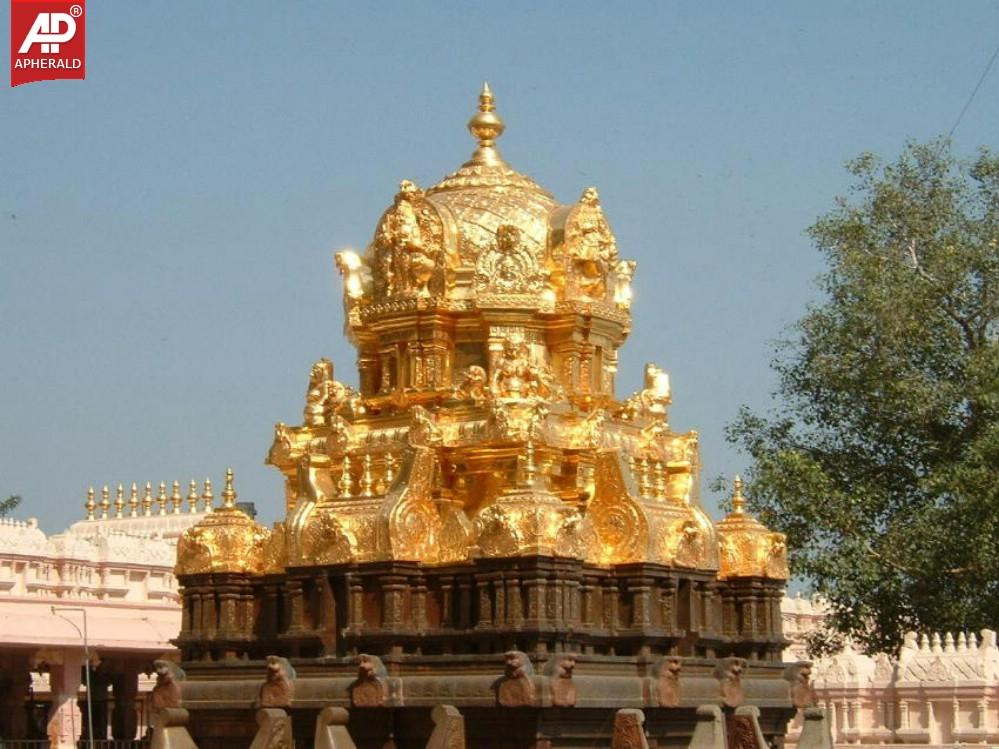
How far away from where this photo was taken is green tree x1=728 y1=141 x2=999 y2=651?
29688 mm

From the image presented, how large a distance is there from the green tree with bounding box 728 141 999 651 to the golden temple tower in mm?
11840

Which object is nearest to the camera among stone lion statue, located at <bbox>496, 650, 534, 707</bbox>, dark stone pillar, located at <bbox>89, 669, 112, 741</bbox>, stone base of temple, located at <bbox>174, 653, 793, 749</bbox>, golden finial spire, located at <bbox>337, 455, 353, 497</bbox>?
stone lion statue, located at <bbox>496, 650, 534, 707</bbox>

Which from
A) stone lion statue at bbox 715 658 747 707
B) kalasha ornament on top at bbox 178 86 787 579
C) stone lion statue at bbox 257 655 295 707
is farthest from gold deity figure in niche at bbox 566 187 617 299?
stone lion statue at bbox 257 655 295 707

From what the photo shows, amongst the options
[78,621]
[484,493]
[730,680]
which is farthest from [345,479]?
[78,621]

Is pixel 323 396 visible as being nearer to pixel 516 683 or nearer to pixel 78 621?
pixel 516 683

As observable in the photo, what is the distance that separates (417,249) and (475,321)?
809 mm

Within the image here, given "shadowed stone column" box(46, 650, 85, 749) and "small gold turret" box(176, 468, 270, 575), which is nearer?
"small gold turret" box(176, 468, 270, 575)

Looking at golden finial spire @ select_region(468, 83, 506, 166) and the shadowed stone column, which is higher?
golden finial spire @ select_region(468, 83, 506, 166)

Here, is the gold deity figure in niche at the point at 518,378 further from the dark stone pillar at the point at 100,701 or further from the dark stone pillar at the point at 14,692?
the dark stone pillar at the point at 100,701

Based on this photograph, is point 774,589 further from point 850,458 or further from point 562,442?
point 850,458

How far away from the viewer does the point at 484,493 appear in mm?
16812

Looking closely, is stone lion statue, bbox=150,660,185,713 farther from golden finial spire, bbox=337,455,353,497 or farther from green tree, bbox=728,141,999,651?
green tree, bbox=728,141,999,651

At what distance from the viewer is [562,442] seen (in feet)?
55.2

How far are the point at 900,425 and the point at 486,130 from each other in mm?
14339
